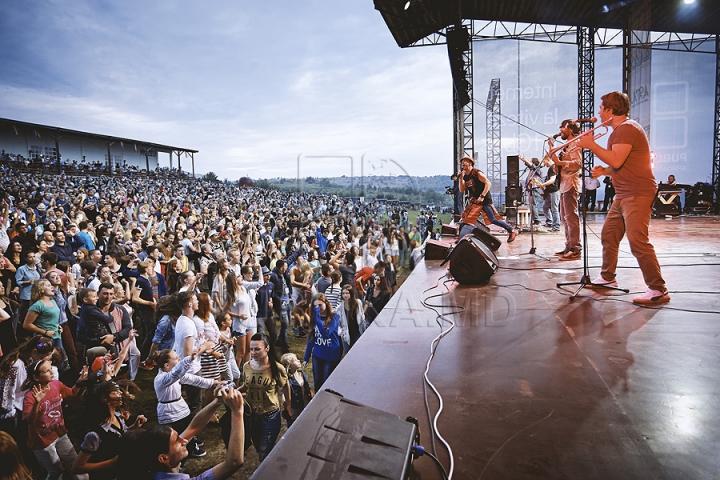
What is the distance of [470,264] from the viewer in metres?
3.54

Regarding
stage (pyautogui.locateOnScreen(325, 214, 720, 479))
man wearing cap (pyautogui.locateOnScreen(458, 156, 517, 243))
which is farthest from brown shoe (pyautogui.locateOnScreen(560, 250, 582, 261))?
stage (pyautogui.locateOnScreen(325, 214, 720, 479))

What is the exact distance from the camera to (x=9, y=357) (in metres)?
2.86

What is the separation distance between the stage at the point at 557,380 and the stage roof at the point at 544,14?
834cm

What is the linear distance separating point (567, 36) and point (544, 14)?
3.83 m

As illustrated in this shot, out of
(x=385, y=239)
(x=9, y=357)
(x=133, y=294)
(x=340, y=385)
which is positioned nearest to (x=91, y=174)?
(x=385, y=239)

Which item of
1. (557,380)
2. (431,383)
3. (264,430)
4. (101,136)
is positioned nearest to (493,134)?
(264,430)

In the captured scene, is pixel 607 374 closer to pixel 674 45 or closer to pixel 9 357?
pixel 9 357

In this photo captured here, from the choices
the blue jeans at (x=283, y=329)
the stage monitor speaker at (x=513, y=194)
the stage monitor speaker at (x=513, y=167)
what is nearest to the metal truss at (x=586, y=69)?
the stage monitor speaker at (x=513, y=167)

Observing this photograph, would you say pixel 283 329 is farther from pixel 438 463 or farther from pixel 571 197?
pixel 438 463

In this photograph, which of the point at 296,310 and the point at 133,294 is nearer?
the point at 133,294

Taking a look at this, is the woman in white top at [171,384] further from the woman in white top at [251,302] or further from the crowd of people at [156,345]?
the woman in white top at [251,302]

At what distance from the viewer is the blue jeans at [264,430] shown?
111 inches

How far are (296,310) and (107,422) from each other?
11.6 ft

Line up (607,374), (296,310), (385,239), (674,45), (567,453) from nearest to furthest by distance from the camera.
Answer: (567,453)
(607,374)
(296,310)
(385,239)
(674,45)
